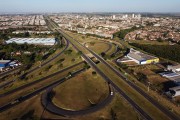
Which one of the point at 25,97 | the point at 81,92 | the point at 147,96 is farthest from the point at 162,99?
the point at 25,97

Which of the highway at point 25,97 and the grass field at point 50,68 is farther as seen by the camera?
the grass field at point 50,68

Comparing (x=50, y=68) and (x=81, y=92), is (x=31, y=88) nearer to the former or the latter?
(x=81, y=92)

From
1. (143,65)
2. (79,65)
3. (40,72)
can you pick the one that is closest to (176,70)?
(143,65)

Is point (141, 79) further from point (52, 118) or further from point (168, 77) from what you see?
point (52, 118)

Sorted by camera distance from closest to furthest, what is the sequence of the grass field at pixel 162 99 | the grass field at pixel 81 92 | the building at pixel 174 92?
the grass field at pixel 162 99 < the grass field at pixel 81 92 < the building at pixel 174 92

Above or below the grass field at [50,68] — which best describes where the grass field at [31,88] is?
below

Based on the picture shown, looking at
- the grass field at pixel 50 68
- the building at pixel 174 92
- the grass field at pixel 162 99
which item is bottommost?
the grass field at pixel 162 99

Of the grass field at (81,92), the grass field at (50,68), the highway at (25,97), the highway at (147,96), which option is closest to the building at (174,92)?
the highway at (147,96)

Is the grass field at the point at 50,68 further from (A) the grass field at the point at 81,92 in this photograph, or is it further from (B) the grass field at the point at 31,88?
(A) the grass field at the point at 81,92
